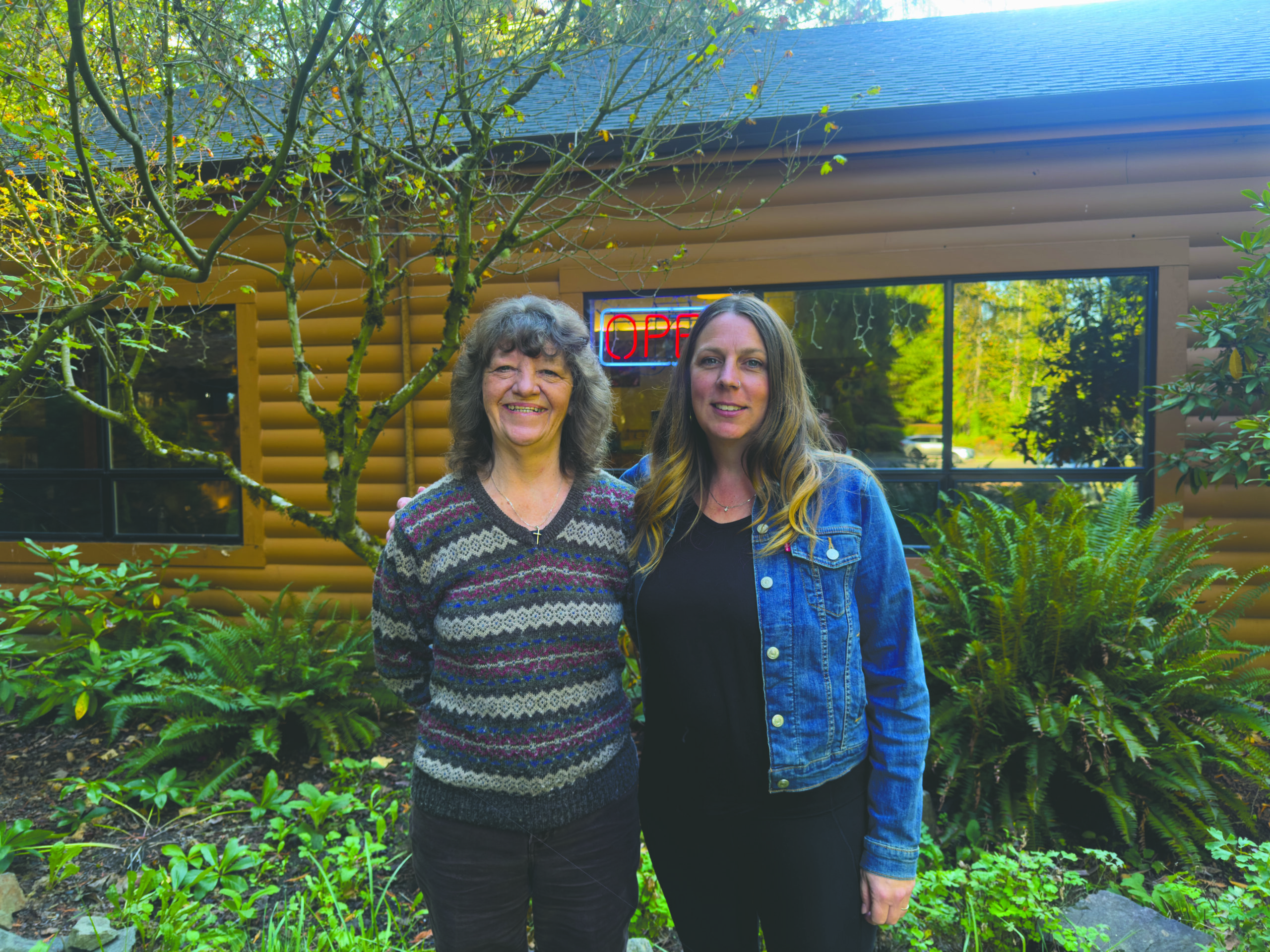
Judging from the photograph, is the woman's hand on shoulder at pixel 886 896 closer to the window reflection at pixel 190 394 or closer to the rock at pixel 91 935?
the rock at pixel 91 935

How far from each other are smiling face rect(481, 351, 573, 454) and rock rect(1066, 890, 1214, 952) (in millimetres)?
2347

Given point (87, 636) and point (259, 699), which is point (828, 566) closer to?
point (259, 699)

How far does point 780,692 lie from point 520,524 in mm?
705

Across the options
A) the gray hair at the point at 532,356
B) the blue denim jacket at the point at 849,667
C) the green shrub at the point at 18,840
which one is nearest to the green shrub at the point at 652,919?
the blue denim jacket at the point at 849,667

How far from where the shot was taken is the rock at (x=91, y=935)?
252cm

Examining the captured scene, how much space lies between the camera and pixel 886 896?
1.63 metres

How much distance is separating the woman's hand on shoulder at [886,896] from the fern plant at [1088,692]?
65.4 inches

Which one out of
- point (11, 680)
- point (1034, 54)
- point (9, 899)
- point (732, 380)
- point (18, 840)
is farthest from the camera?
point (1034, 54)

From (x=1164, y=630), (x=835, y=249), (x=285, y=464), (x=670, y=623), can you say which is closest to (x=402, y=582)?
(x=670, y=623)

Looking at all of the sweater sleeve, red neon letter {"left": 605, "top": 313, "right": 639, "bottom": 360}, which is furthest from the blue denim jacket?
red neon letter {"left": 605, "top": 313, "right": 639, "bottom": 360}

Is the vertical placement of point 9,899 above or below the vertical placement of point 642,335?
below

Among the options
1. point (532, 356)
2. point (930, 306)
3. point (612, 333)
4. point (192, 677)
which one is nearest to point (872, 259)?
point (930, 306)

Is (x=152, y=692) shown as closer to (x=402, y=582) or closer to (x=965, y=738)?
(x=402, y=582)

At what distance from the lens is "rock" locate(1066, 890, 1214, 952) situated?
237 centimetres
